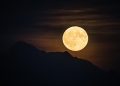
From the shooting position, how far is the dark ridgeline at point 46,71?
2406 inches

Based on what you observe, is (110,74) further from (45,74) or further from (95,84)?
(45,74)

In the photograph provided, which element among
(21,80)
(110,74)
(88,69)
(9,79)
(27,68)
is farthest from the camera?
(88,69)

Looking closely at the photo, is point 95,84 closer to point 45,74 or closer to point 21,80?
point 45,74

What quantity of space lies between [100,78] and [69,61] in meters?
13.4

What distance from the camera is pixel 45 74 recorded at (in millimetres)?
70000

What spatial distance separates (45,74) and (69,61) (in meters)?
20.4

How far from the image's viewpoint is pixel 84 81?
245ft

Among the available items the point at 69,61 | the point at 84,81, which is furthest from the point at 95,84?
the point at 69,61

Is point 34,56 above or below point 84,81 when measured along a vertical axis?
above

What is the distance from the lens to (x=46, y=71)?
7231 centimetres

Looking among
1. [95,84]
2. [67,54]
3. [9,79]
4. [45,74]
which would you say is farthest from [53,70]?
[9,79]

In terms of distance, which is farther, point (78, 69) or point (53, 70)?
point (78, 69)

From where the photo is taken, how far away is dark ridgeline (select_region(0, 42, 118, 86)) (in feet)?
201

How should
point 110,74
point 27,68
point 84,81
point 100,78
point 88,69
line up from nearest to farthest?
point 27,68 < point 84,81 < point 100,78 < point 110,74 < point 88,69
